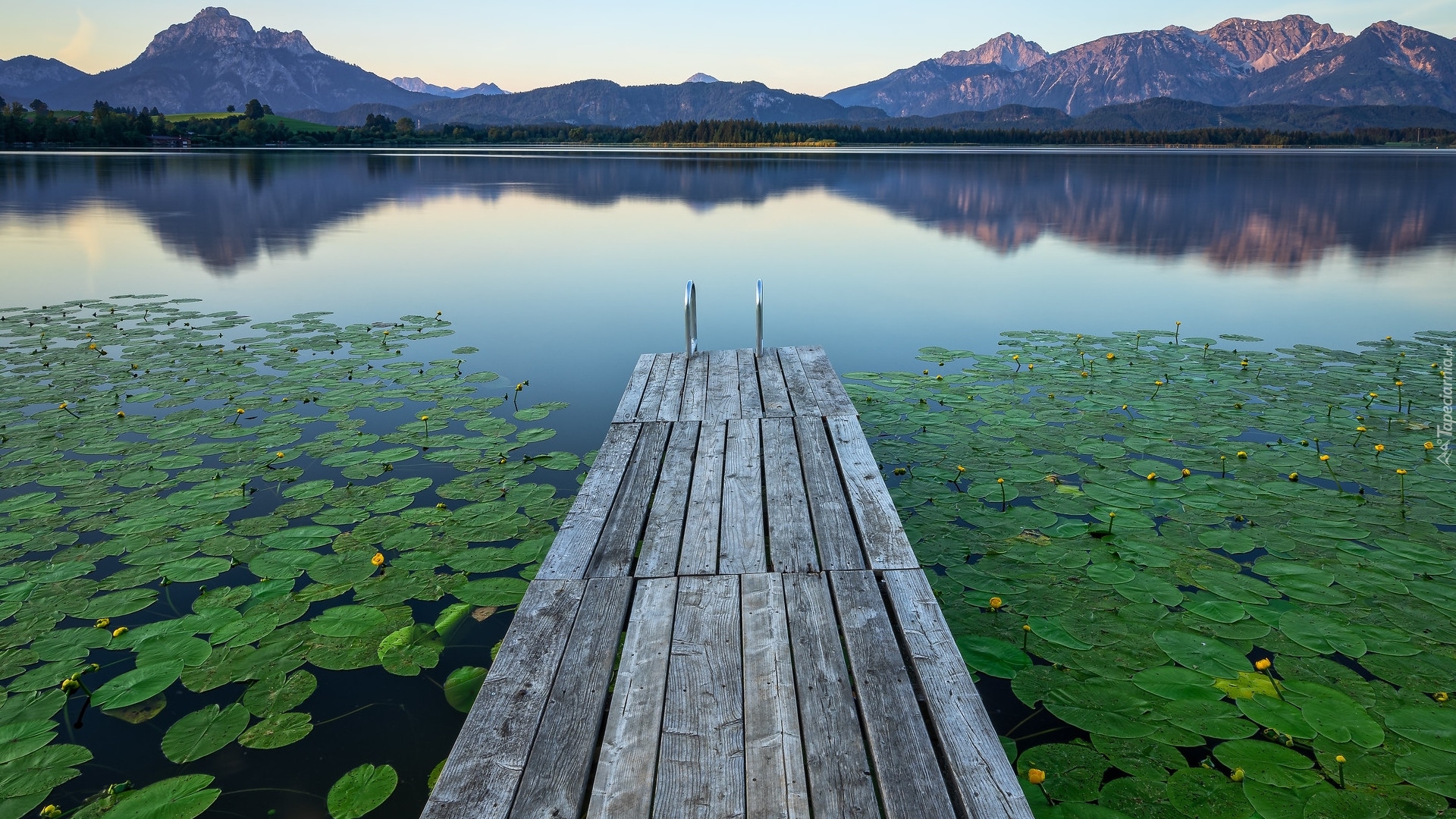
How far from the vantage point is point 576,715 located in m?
2.16

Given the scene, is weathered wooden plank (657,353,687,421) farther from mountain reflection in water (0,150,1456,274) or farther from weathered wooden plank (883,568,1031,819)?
mountain reflection in water (0,150,1456,274)

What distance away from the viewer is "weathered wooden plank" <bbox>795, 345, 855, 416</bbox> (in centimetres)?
501

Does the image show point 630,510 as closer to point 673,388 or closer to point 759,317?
point 673,388

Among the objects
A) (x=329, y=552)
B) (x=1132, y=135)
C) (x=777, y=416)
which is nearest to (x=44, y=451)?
(x=329, y=552)

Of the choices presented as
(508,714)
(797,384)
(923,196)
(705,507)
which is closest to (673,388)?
(797,384)

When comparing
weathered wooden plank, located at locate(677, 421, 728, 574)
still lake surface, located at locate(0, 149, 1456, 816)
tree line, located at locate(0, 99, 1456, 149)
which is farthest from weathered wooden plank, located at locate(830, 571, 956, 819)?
tree line, located at locate(0, 99, 1456, 149)

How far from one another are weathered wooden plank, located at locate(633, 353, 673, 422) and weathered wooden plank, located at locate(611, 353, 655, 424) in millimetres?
27

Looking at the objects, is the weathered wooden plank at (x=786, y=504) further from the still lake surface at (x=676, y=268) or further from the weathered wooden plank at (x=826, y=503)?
the still lake surface at (x=676, y=268)

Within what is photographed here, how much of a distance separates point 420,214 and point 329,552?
18.7 meters

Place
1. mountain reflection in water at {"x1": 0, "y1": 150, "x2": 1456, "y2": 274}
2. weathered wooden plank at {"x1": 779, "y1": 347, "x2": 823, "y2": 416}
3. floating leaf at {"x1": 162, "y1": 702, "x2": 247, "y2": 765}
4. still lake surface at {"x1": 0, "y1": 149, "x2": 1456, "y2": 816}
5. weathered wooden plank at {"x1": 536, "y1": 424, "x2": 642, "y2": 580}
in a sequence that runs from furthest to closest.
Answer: mountain reflection in water at {"x1": 0, "y1": 150, "x2": 1456, "y2": 274} → still lake surface at {"x1": 0, "y1": 149, "x2": 1456, "y2": 816} → weathered wooden plank at {"x1": 779, "y1": 347, "x2": 823, "y2": 416} → weathered wooden plank at {"x1": 536, "y1": 424, "x2": 642, "y2": 580} → floating leaf at {"x1": 162, "y1": 702, "x2": 247, "y2": 765}

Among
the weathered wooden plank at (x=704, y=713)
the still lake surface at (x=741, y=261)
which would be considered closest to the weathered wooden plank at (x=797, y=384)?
the still lake surface at (x=741, y=261)

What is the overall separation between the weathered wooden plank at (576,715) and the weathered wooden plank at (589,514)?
22 cm

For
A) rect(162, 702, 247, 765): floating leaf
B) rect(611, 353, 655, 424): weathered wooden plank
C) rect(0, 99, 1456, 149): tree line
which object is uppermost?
rect(0, 99, 1456, 149): tree line

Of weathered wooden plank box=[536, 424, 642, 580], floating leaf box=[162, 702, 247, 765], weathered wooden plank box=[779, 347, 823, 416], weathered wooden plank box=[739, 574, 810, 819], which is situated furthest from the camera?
weathered wooden plank box=[779, 347, 823, 416]
